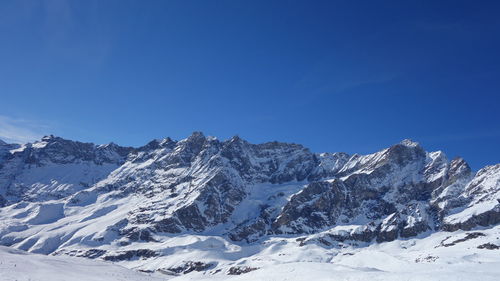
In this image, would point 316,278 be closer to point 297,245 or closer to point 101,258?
point 297,245

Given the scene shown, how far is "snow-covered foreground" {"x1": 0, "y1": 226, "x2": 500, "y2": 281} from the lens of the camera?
5538 centimetres

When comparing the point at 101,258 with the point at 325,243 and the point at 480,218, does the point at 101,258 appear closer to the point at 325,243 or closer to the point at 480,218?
the point at 325,243

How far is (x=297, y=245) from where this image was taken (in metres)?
187

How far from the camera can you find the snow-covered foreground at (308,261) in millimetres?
55375

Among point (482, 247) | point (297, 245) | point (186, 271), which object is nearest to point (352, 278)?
point (482, 247)

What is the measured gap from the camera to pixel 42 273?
7781 centimetres

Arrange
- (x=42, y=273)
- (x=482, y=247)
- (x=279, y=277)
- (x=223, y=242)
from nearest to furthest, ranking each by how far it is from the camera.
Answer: (x=279, y=277), (x=42, y=273), (x=482, y=247), (x=223, y=242)

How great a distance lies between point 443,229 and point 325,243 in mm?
53150

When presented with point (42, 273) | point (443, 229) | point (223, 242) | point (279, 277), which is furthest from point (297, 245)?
point (279, 277)

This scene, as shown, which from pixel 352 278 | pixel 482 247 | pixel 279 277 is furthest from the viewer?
pixel 482 247

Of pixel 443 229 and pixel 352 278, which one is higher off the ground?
pixel 443 229

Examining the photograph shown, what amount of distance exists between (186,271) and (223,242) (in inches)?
Result: 1558

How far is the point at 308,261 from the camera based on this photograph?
10288 centimetres

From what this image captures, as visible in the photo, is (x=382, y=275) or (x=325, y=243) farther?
(x=325, y=243)
